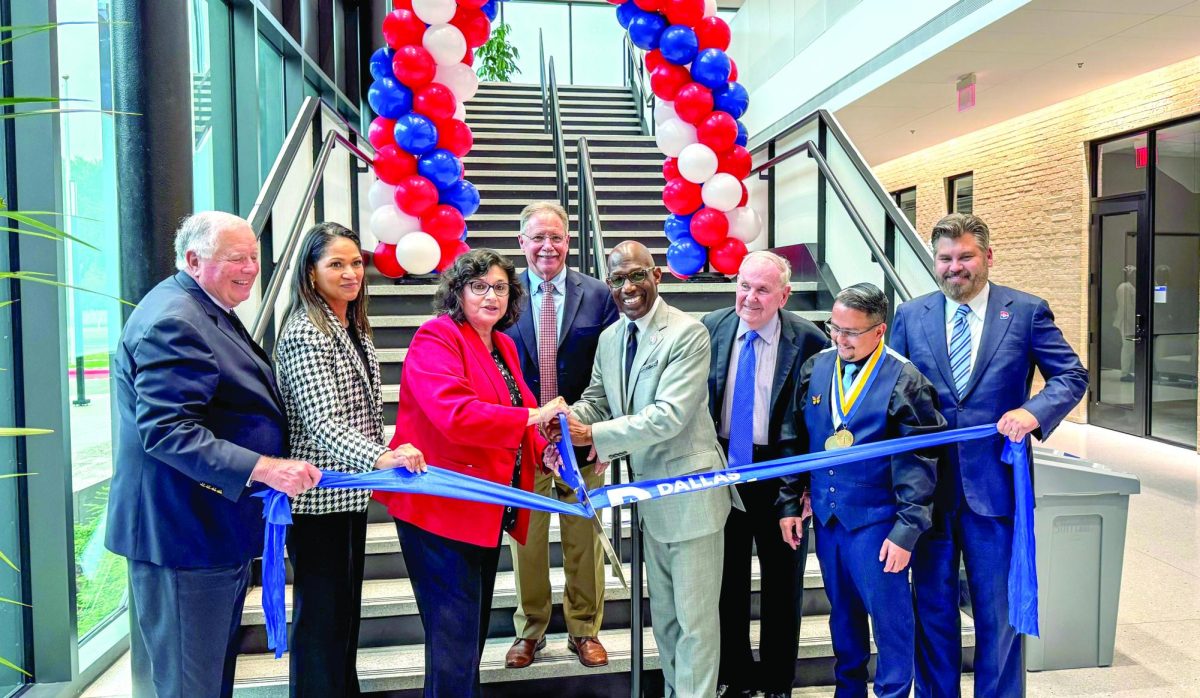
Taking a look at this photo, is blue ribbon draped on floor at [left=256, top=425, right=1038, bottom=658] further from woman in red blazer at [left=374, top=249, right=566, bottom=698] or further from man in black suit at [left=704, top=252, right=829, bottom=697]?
man in black suit at [left=704, top=252, right=829, bottom=697]

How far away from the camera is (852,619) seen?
2525 mm

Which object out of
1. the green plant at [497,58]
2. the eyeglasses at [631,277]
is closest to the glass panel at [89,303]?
the eyeglasses at [631,277]

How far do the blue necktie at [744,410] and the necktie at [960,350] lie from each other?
0.63m

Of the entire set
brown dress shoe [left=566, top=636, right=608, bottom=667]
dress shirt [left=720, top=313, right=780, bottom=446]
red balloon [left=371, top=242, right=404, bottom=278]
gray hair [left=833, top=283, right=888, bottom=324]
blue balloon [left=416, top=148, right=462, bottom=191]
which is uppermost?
blue balloon [left=416, top=148, right=462, bottom=191]

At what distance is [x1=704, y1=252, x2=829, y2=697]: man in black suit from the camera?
276 cm

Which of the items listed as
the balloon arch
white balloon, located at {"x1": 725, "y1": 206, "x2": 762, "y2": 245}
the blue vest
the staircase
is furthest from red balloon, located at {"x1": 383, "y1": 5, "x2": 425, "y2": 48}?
the blue vest

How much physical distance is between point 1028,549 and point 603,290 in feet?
5.42

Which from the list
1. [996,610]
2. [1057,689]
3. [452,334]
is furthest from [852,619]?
[452,334]

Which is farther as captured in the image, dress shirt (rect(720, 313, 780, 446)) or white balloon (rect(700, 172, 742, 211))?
white balloon (rect(700, 172, 742, 211))

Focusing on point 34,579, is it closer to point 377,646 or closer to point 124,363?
point 377,646

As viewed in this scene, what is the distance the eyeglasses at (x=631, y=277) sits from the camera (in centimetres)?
253

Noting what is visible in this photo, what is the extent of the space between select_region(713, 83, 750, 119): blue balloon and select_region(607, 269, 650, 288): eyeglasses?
3328 mm

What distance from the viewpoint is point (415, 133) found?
4918 millimetres

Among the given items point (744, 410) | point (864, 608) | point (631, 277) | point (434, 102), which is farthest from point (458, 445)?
point (434, 102)
